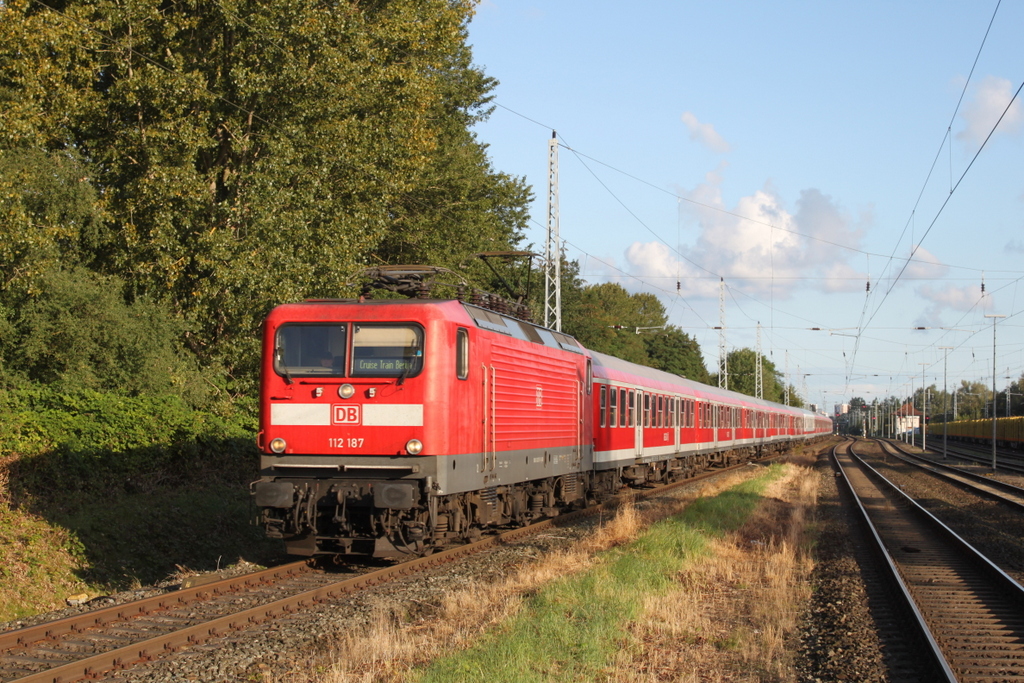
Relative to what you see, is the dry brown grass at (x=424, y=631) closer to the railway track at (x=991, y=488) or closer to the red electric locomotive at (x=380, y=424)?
the red electric locomotive at (x=380, y=424)

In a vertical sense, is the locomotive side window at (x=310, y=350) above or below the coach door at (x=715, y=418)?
above

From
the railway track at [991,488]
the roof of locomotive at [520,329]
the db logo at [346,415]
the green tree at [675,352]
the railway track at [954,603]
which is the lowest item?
the railway track at [991,488]

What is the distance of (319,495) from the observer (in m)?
11.7

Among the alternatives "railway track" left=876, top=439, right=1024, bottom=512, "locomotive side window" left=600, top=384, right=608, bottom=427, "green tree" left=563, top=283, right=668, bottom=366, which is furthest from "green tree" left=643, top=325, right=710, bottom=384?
"locomotive side window" left=600, top=384, right=608, bottom=427

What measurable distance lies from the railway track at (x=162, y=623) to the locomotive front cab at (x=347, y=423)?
1.83 ft

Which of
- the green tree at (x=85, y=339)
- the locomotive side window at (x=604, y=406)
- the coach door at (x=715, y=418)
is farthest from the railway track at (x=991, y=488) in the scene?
the green tree at (x=85, y=339)

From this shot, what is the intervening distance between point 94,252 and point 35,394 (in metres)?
4.97

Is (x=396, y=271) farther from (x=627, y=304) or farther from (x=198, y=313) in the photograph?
(x=627, y=304)

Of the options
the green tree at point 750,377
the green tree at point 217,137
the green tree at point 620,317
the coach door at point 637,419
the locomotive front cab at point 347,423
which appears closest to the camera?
the locomotive front cab at point 347,423

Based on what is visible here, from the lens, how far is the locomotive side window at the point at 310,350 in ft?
39.7

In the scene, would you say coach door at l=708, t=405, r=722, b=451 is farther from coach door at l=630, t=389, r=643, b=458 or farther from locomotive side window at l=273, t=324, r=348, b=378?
locomotive side window at l=273, t=324, r=348, b=378

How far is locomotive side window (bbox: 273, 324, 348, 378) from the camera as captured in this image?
1211 centimetres

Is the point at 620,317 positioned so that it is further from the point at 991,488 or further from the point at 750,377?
the point at 991,488

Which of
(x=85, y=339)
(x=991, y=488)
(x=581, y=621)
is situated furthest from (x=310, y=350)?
(x=991, y=488)
